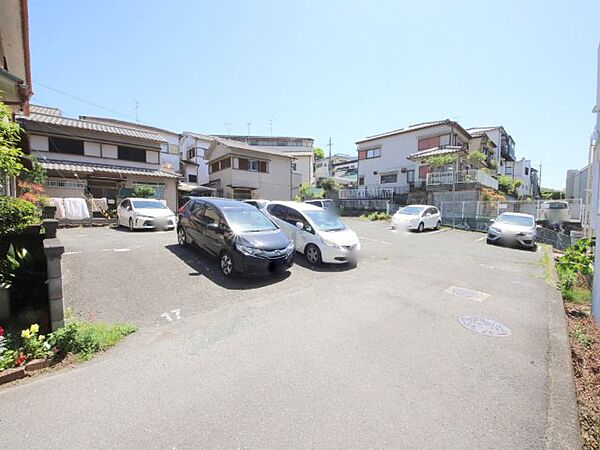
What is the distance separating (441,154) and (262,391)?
79.6 ft

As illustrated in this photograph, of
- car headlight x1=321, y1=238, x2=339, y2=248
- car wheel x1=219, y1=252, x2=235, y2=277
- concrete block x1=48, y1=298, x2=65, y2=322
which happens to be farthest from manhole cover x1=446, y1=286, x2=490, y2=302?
concrete block x1=48, y1=298, x2=65, y2=322

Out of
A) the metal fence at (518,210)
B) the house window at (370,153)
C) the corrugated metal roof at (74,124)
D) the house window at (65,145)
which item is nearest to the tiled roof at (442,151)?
the metal fence at (518,210)

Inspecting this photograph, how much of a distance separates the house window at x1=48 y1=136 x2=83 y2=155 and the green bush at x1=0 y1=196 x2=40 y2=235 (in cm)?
1722

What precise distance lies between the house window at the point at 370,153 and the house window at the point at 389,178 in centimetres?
270

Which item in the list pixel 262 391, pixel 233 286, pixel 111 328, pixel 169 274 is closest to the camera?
pixel 262 391

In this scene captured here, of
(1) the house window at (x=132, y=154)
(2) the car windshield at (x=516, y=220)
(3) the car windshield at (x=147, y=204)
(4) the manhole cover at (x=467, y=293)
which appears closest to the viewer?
(4) the manhole cover at (x=467, y=293)

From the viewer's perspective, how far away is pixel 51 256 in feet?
12.0

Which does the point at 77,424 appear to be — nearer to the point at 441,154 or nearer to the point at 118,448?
the point at 118,448

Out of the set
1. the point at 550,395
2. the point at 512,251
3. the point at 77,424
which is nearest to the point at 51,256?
the point at 77,424

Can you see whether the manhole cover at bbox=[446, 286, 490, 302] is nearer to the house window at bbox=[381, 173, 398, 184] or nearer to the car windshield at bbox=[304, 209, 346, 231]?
the car windshield at bbox=[304, 209, 346, 231]

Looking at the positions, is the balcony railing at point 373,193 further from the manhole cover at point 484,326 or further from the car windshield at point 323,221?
the manhole cover at point 484,326

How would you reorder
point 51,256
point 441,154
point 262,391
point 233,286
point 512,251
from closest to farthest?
point 262,391 < point 51,256 < point 233,286 < point 512,251 < point 441,154

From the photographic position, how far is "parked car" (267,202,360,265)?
25.4 feet

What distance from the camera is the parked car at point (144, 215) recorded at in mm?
11805
